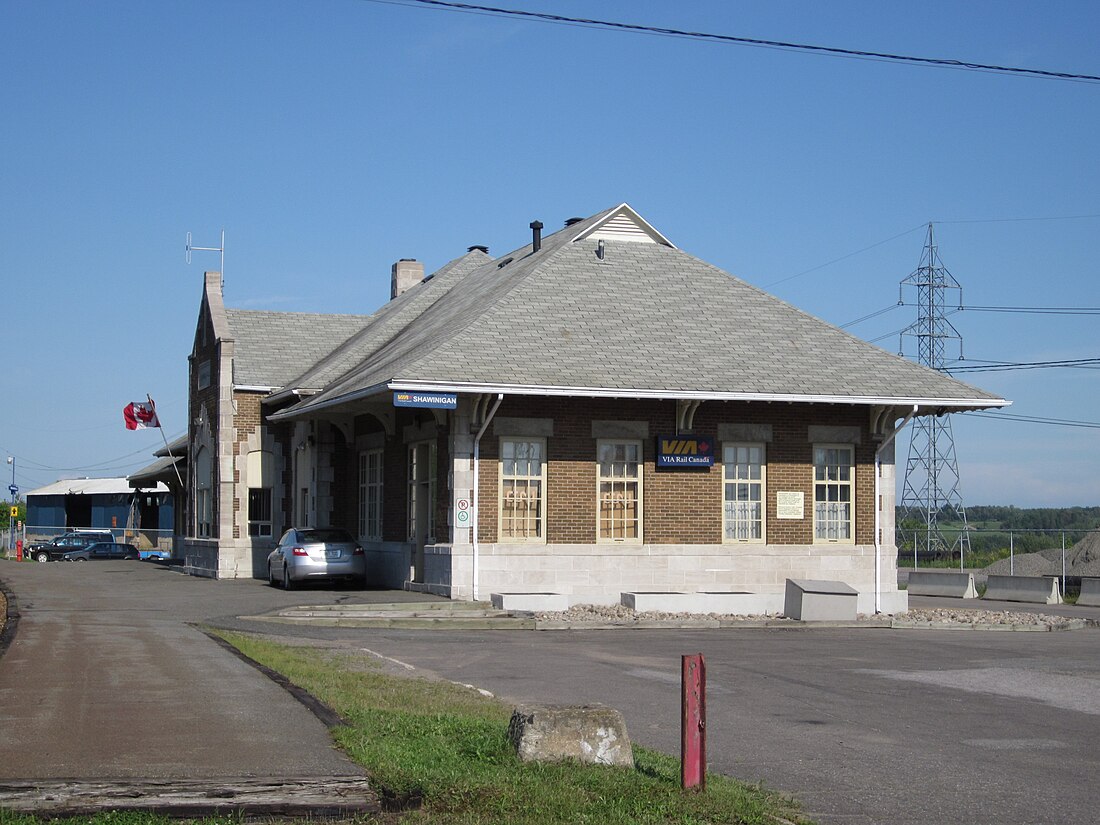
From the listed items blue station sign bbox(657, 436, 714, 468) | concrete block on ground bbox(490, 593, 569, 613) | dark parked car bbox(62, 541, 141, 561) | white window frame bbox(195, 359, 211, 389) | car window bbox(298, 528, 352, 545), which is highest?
white window frame bbox(195, 359, 211, 389)

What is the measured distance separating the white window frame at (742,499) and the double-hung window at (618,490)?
1.85 m

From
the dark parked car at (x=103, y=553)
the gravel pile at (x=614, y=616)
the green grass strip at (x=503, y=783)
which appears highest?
the green grass strip at (x=503, y=783)

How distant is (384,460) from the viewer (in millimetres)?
29984

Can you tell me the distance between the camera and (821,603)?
2434 cm

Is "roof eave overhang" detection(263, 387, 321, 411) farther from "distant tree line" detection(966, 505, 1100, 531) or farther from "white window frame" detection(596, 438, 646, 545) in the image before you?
"distant tree line" detection(966, 505, 1100, 531)

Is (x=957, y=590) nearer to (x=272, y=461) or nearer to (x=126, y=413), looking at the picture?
(x=272, y=461)

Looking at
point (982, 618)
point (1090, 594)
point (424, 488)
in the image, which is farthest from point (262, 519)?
point (1090, 594)

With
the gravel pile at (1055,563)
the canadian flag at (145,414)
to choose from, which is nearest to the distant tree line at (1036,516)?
the gravel pile at (1055,563)

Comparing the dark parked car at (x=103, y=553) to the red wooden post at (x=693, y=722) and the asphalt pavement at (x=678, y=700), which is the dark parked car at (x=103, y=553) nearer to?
the asphalt pavement at (x=678, y=700)

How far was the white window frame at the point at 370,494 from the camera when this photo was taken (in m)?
30.6

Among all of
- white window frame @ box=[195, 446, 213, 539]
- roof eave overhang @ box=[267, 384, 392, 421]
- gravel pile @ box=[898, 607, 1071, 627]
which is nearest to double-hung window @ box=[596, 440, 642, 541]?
roof eave overhang @ box=[267, 384, 392, 421]

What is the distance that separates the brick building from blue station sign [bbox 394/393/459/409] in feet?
0.10

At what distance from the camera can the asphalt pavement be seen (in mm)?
8680

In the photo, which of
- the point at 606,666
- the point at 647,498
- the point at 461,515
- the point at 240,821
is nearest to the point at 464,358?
the point at 461,515
